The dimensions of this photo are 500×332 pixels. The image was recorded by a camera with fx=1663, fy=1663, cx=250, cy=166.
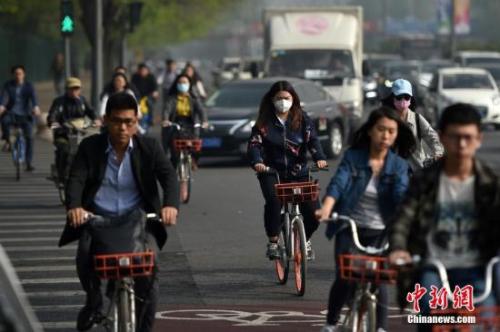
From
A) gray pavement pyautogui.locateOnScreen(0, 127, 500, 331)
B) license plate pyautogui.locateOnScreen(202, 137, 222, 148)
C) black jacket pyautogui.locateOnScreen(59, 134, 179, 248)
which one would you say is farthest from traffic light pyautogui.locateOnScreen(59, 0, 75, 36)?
black jacket pyautogui.locateOnScreen(59, 134, 179, 248)

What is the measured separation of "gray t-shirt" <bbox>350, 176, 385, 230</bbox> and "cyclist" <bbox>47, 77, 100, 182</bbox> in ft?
37.0

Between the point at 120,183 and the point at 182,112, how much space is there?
1311 cm

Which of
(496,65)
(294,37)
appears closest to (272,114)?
(294,37)

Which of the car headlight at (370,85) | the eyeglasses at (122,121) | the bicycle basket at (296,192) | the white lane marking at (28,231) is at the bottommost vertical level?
the car headlight at (370,85)

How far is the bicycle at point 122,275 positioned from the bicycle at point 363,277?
3.21 feet

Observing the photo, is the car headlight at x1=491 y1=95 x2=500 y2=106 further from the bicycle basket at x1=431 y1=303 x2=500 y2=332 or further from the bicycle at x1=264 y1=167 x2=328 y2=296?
the bicycle basket at x1=431 y1=303 x2=500 y2=332

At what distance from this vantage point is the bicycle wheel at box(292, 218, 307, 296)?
12.0 metres

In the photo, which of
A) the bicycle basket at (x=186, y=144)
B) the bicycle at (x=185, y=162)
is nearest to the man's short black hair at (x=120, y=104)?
the bicycle at (x=185, y=162)

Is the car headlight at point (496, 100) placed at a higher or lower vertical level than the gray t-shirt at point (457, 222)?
lower

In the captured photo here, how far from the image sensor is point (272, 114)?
42.7 feet

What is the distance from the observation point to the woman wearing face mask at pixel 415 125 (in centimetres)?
1209

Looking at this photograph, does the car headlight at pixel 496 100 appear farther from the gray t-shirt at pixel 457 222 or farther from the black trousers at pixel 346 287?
the gray t-shirt at pixel 457 222

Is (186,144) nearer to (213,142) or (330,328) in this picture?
(213,142)

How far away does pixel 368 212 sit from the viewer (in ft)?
28.6
